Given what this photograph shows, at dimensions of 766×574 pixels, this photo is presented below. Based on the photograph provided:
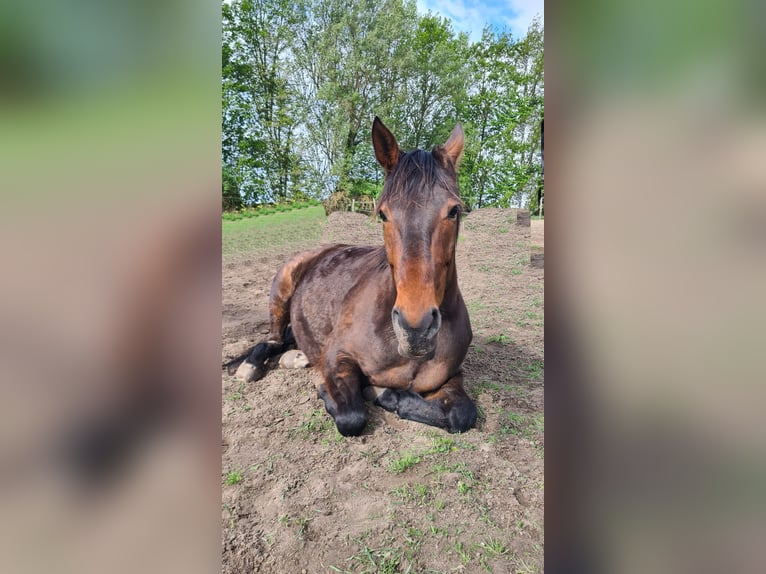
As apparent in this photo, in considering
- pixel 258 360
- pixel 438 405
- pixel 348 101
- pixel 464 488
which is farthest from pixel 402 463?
pixel 348 101

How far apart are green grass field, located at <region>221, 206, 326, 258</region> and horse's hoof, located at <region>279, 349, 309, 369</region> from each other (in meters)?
1.37

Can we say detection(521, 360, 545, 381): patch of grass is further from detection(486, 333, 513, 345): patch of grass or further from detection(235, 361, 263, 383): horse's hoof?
detection(235, 361, 263, 383): horse's hoof

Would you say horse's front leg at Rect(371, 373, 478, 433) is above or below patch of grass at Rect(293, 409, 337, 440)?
above

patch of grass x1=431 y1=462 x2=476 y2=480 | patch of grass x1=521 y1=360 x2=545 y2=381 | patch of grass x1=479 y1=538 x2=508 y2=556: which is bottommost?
patch of grass x1=431 y1=462 x2=476 y2=480

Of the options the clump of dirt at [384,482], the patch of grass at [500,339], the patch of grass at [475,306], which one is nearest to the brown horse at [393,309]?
the clump of dirt at [384,482]

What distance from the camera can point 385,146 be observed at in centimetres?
147

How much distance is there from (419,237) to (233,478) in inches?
41.1

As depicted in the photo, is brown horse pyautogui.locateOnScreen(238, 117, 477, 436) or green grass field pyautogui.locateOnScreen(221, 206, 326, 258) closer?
brown horse pyautogui.locateOnScreen(238, 117, 477, 436)

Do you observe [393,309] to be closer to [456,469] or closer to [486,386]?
[456,469]

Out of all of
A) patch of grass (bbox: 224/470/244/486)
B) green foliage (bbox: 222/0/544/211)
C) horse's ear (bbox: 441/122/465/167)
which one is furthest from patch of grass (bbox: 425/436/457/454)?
green foliage (bbox: 222/0/544/211)

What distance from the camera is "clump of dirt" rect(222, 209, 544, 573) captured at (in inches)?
32.3

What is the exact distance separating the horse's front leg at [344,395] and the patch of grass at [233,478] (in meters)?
0.43
